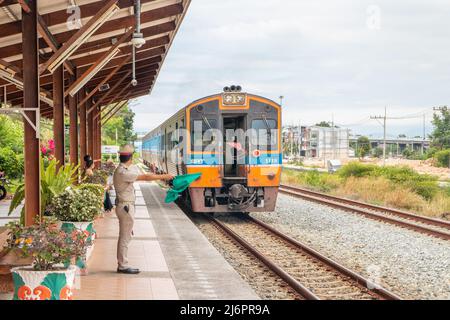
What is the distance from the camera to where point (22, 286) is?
513cm

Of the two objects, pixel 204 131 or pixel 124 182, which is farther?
pixel 204 131

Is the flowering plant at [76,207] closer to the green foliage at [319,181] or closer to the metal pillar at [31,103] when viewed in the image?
the metal pillar at [31,103]

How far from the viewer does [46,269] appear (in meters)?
5.24

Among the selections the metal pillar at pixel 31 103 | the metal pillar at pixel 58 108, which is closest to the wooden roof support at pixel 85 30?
the metal pillar at pixel 31 103

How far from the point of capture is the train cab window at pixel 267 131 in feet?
43.9

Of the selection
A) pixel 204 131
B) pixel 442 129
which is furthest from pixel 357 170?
pixel 442 129

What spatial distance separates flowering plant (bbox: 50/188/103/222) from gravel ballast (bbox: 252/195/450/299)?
3.86 m

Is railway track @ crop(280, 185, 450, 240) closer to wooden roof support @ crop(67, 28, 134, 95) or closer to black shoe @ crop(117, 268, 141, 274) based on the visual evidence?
black shoe @ crop(117, 268, 141, 274)

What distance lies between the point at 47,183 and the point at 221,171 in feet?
18.0

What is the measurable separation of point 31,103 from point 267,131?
279 inches

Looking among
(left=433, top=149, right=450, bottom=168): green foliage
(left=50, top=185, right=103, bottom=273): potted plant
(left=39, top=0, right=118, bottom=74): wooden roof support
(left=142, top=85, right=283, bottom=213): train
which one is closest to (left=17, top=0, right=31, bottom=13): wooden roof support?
(left=39, top=0, right=118, bottom=74): wooden roof support

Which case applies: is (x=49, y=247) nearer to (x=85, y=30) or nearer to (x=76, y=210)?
(x=76, y=210)

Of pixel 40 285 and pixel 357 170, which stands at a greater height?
pixel 357 170
